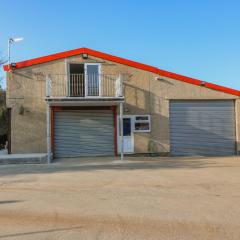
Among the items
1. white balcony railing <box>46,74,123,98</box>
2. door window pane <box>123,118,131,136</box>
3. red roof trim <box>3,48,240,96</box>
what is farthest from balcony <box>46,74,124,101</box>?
door window pane <box>123,118,131,136</box>

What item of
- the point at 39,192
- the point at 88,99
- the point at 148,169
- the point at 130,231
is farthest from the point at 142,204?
the point at 88,99

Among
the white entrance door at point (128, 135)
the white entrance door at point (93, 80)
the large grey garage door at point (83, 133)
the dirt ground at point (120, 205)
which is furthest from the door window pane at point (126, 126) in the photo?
the dirt ground at point (120, 205)

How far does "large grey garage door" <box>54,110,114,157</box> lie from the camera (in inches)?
709

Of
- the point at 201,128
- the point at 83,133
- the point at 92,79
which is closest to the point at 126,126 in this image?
the point at 83,133

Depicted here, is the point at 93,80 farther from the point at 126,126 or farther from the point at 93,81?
the point at 126,126

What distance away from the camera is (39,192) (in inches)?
336

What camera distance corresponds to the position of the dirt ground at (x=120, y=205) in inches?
210

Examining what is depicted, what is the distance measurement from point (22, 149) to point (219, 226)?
13.5m

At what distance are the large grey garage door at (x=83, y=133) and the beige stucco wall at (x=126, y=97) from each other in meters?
0.88

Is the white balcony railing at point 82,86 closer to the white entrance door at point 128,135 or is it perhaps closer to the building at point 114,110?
the building at point 114,110

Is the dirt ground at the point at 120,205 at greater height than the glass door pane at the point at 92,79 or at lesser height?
lesser

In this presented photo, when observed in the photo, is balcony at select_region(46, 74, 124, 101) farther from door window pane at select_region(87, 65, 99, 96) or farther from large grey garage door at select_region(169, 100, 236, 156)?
large grey garage door at select_region(169, 100, 236, 156)

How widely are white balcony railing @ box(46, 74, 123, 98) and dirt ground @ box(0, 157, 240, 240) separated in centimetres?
674

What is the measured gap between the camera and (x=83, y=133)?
715 inches
